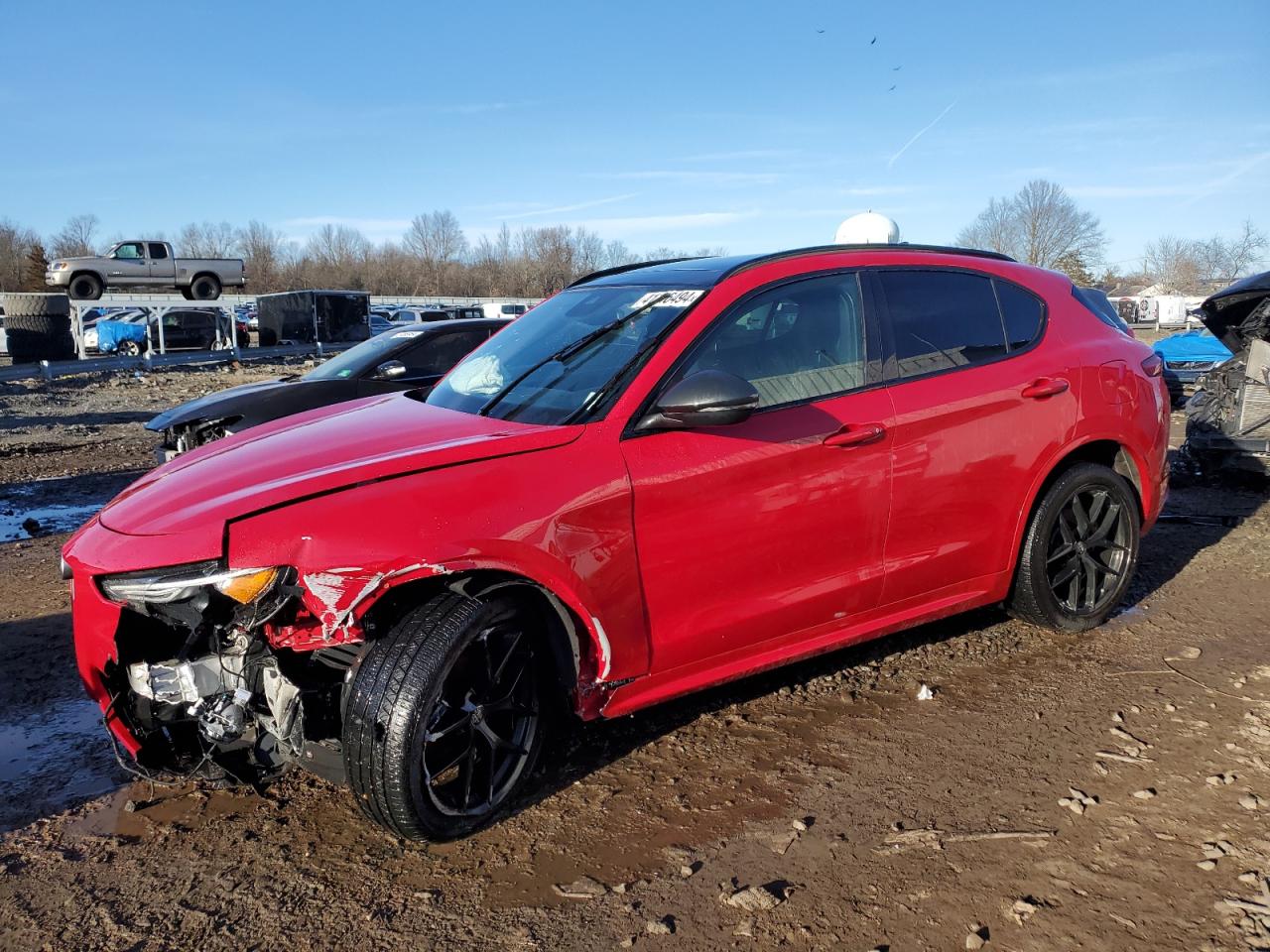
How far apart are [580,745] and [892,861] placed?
127cm

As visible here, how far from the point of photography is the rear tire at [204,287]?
108ft

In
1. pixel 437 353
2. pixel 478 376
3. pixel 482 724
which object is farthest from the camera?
pixel 437 353

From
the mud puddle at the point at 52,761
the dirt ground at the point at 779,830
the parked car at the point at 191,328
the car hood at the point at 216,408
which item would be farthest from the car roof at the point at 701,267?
the parked car at the point at 191,328

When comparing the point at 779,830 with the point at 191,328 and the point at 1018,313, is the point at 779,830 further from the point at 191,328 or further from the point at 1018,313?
the point at 191,328

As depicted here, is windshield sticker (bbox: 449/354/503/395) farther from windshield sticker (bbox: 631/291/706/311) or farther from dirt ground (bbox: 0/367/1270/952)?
dirt ground (bbox: 0/367/1270/952)

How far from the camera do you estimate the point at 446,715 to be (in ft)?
9.64

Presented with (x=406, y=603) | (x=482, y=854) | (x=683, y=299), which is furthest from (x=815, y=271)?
(x=482, y=854)

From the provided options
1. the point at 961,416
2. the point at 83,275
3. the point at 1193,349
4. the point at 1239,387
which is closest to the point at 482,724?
the point at 961,416

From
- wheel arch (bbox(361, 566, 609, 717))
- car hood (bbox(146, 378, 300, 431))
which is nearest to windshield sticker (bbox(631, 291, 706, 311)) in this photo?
wheel arch (bbox(361, 566, 609, 717))

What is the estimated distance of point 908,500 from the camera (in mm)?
3805

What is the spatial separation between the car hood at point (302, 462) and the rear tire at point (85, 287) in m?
31.8

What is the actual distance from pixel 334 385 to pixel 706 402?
573 centimetres

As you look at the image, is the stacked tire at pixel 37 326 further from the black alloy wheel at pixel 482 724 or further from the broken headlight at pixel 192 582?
the black alloy wheel at pixel 482 724

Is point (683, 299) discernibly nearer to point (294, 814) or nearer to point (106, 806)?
point (294, 814)
